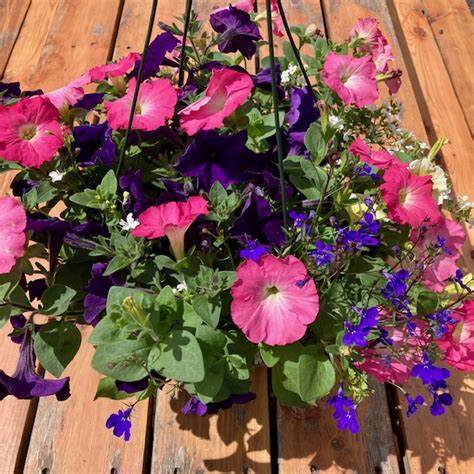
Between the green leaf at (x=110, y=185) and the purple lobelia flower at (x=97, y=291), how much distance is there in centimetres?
11

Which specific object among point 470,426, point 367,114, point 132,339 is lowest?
point 470,426

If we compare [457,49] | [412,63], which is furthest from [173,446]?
[457,49]

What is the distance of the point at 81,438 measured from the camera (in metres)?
0.99

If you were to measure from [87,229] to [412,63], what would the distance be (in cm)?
134

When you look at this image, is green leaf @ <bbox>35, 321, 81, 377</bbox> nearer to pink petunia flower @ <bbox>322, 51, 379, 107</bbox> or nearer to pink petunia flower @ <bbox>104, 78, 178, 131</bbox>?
pink petunia flower @ <bbox>104, 78, 178, 131</bbox>

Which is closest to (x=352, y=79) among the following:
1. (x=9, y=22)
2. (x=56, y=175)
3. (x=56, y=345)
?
(x=56, y=175)

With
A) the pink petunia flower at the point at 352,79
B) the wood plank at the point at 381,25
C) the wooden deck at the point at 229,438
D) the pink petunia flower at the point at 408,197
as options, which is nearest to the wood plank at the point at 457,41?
the wood plank at the point at 381,25

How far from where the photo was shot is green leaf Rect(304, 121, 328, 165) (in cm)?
83

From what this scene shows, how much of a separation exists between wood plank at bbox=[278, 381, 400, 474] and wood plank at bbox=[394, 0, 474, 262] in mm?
466

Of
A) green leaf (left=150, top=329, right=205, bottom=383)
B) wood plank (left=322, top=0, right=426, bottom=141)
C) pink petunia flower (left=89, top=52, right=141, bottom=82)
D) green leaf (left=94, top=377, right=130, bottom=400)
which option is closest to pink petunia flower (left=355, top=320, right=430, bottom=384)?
green leaf (left=150, top=329, right=205, bottom=383)

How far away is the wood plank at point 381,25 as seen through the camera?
1.62 m

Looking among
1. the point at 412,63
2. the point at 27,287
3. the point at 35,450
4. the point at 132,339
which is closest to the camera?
the point at 132,339

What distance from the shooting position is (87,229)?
82cm

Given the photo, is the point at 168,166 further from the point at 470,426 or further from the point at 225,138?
the point at 470,426
